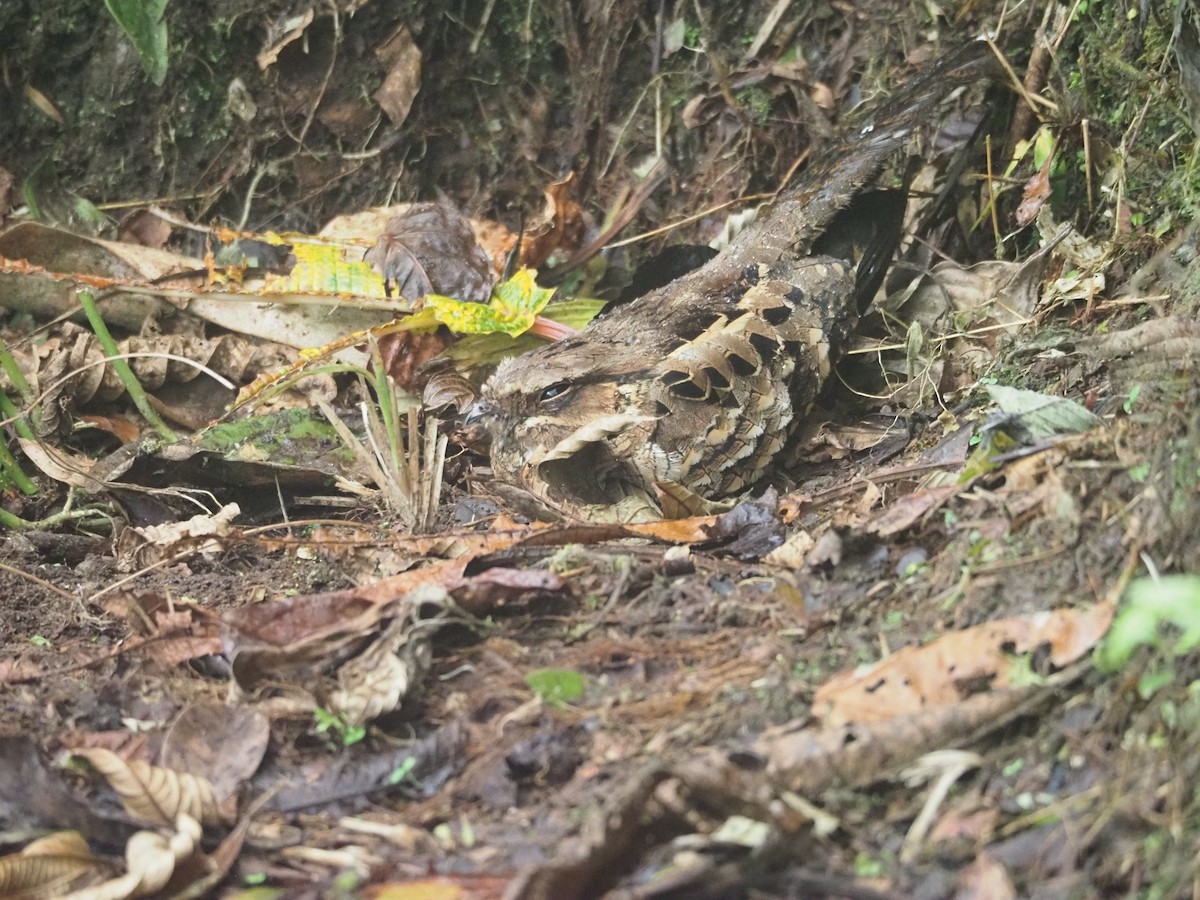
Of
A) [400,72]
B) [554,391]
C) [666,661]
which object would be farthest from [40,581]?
[400,72]

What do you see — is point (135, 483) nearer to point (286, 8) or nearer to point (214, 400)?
point (214, 400)

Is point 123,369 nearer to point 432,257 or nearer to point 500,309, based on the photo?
point 432,257

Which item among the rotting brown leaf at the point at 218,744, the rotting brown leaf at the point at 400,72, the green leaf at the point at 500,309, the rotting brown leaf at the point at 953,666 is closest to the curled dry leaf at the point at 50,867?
the rotting brown leaf at the point at 218,744

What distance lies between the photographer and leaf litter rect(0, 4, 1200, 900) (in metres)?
1.46

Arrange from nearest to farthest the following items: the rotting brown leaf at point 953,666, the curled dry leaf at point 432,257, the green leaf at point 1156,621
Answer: the green leaf at point 1156,621, the rotting brown leaf at point 953,666, the curled dry leaf at point 432,257

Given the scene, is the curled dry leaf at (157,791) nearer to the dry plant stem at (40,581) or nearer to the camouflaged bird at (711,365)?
the dry plant stem at (40,581)

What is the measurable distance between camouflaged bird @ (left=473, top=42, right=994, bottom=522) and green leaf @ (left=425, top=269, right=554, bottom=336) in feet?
1.19

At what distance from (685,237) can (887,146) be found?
1.08 m

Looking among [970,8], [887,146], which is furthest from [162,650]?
[970,8]

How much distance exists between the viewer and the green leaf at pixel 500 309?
3.85 m

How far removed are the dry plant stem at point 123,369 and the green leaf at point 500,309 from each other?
1.05 metres

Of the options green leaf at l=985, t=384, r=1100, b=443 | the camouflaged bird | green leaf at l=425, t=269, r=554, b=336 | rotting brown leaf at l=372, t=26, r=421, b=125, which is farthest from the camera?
rotting brown leaf at l=372, t=26, r=421, b=125

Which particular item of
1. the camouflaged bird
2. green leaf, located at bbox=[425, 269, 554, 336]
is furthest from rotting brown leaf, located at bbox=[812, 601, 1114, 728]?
green leaf, located at bbox=[425, 269, 554, 336]

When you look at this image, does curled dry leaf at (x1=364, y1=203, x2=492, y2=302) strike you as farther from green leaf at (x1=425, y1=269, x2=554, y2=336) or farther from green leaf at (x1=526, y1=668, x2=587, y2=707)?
green leaf at (x1=526, y1=668, x2=587, y2=707)
